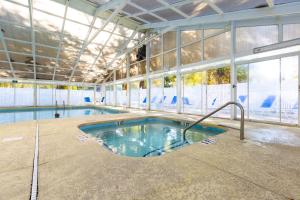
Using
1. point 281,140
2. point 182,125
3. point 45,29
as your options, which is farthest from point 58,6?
point 281,140

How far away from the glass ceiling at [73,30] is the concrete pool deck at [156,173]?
452cm

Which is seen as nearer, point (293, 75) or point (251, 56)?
point (293, 75)

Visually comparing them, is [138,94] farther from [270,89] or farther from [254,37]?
[270,89]

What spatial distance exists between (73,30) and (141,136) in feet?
22.5

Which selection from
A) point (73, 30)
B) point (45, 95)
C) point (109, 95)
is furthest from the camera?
point (109, 95)

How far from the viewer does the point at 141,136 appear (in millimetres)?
4957

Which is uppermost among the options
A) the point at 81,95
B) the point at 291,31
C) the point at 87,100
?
the point at 291,31

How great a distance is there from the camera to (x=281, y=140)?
3.15m

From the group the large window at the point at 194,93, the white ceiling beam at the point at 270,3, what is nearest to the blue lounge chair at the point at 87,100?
the large window at the point at 194,93

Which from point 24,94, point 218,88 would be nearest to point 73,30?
point 218,88

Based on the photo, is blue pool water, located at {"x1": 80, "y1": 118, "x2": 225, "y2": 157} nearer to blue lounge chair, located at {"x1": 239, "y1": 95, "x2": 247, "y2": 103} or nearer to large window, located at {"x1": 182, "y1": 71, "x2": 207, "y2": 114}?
large window, located at {"x1": 182, "y1": 71, "x2": 207, "y2": 114}

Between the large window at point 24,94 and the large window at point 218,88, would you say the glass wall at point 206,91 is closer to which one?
the large window at point 218,88

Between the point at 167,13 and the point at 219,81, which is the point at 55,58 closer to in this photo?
the point at 167,13

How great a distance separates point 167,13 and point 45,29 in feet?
20.2
